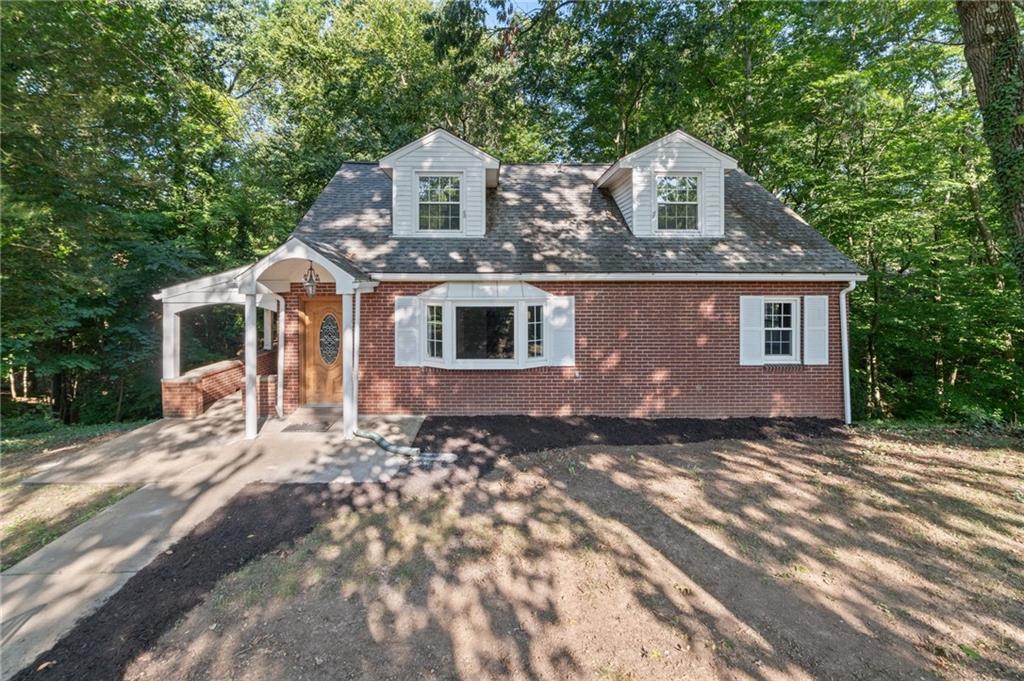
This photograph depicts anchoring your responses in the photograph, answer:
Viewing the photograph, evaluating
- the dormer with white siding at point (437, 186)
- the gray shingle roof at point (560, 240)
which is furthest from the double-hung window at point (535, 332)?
the dormer with white siding at point (437, 186)

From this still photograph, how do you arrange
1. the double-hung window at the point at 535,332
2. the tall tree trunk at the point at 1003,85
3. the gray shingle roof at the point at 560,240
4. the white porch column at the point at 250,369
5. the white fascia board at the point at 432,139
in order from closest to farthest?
the tall tree trunk at the point at 1003,85 → the white porch column at the point at 250,369 → the gray shingle roof at the point at 560,240 → the double-hung window at the point at 535,332 → the white fascia board at the point at 432,139

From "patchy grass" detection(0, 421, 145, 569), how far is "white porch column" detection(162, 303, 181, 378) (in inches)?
67.7

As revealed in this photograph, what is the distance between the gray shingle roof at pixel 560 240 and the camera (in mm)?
8391

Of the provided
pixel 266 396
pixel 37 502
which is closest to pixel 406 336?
pixel 266 396

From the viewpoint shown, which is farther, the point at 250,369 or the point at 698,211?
the point at 698,211

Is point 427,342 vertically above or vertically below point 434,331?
below

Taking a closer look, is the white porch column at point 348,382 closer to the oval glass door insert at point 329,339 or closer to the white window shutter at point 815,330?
the oval glass door insert at point 329,339

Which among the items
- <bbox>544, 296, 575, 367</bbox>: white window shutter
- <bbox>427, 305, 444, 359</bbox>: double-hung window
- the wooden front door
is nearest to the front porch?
the wooden front door

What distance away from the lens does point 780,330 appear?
863 centimetres

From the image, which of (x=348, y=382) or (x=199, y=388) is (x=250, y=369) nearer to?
(x=348, y=382)

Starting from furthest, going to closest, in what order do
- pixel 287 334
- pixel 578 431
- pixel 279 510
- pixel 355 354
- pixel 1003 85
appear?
pixel 287 334 < pixel 578 431 < pixel 355 354 < pixel 1003 85 < pixel 279 510

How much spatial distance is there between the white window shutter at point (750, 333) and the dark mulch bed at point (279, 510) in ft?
4.26

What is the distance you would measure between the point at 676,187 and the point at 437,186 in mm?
5394

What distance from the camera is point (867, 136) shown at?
12117mm
